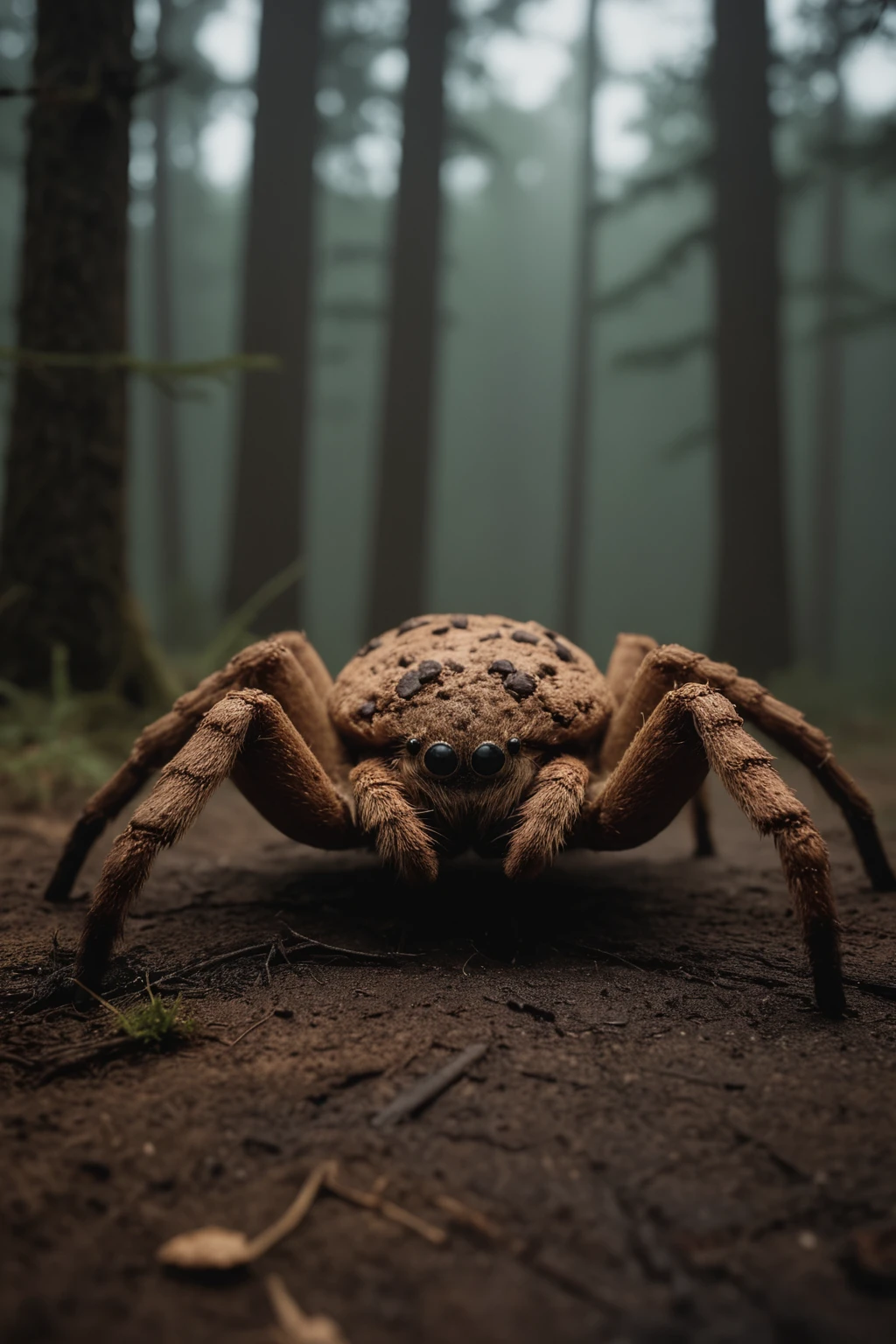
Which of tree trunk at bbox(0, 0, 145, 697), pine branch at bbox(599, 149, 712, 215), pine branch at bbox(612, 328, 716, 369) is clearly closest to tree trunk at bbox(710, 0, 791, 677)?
pine branch at bbox(599, 149, 712, 215)

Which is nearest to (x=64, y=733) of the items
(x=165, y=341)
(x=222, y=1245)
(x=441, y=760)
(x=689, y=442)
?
(x=441, y=760)

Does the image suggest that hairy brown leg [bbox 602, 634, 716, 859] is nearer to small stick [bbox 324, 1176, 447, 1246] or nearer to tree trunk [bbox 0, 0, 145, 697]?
small stick [bbox 324, 1176, 447, 1246]

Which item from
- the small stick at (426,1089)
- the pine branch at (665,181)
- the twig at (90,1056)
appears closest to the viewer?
the small stick at (426,1089)

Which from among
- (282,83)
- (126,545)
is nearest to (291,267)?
(282,83)

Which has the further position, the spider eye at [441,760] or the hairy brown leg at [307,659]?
the hairy brown leg at [307,659]

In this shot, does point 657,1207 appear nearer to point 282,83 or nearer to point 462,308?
point 282,83

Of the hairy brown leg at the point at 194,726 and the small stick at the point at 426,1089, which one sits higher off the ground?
the hairy brown leg at the point at 194,726

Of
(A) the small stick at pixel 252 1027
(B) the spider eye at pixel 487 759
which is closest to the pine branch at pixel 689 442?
(B) the spider eye at pixel 487 759

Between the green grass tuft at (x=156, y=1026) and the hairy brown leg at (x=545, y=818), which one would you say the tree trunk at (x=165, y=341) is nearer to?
the hairy brown leg at (x=545, y=818)
